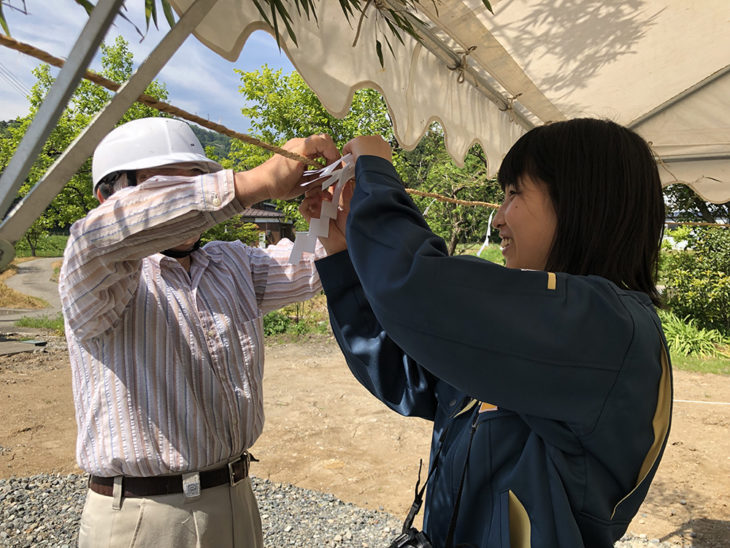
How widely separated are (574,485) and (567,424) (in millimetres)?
119

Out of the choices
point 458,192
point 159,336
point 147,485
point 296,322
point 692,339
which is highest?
point 458,192

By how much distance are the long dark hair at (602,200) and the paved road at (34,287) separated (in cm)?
1412

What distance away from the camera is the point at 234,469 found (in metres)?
1.73

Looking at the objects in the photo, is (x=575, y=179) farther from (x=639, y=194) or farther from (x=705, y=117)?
(x=705, y=117)

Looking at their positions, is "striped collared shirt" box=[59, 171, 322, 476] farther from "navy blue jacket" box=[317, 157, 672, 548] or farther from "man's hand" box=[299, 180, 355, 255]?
"navy blue jacket" box=[317, 157, 672, 548]

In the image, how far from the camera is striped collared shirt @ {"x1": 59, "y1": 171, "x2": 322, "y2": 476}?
3.72ft

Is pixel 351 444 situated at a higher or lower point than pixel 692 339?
lower

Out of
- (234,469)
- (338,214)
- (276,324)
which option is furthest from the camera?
(276,324)

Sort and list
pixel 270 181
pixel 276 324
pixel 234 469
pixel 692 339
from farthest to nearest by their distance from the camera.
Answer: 1. pixel 276 324
2. pixel 692 339
3. pixel 234 469
4. pixel 270 181

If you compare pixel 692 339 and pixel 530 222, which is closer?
pixel 530 222

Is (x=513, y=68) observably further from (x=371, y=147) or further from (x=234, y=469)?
(x=234, y=469)

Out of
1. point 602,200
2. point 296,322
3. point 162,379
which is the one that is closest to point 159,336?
point 162,379

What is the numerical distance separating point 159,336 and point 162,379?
132mm

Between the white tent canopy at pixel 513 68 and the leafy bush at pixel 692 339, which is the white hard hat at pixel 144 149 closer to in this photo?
the white tent canopy at pixel 513 68
